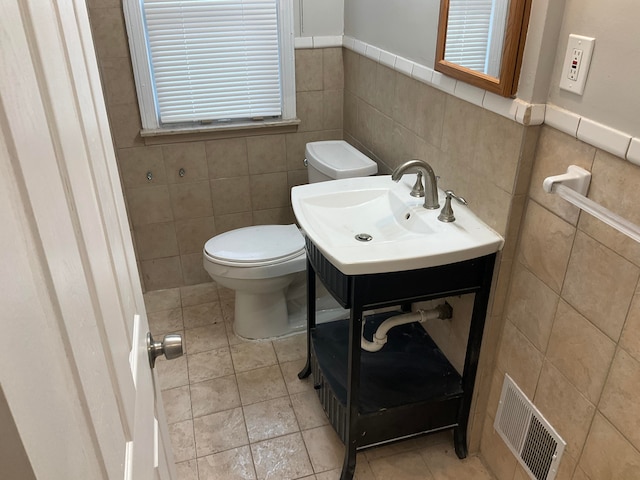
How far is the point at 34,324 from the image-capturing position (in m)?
0.36

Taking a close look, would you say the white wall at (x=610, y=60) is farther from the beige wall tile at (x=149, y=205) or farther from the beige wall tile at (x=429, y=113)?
the beige wall tile at (x=149, y=205)

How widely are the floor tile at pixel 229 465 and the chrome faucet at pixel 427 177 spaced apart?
109 cm

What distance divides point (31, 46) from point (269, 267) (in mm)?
1773

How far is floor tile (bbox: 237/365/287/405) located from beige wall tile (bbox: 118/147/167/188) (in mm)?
1029

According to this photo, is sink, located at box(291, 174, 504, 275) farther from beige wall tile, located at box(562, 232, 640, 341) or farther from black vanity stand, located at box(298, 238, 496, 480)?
beige wall tile, located at box(562, 232, 640, 341)

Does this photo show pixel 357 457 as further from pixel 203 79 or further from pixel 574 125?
pixel 203 79

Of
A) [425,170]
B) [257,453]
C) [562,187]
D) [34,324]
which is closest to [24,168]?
[34,324]

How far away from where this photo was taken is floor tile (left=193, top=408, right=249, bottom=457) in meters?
1.90

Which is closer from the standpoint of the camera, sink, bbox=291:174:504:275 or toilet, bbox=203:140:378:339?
sink, bbox=291:174:504:275

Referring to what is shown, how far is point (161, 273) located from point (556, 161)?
2.07 m

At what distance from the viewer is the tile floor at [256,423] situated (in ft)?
5.94

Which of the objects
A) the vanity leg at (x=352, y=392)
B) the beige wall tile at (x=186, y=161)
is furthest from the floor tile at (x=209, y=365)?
the beige wall tile at (x=186, y=161)

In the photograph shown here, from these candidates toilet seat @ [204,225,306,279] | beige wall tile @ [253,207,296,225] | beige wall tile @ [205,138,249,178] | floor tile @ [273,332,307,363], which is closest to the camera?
toilet seat @ [204,225,306,279]

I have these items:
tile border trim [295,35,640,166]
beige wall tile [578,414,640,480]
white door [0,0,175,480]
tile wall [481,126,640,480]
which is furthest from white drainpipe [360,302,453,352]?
white door [0,0,175,480]
